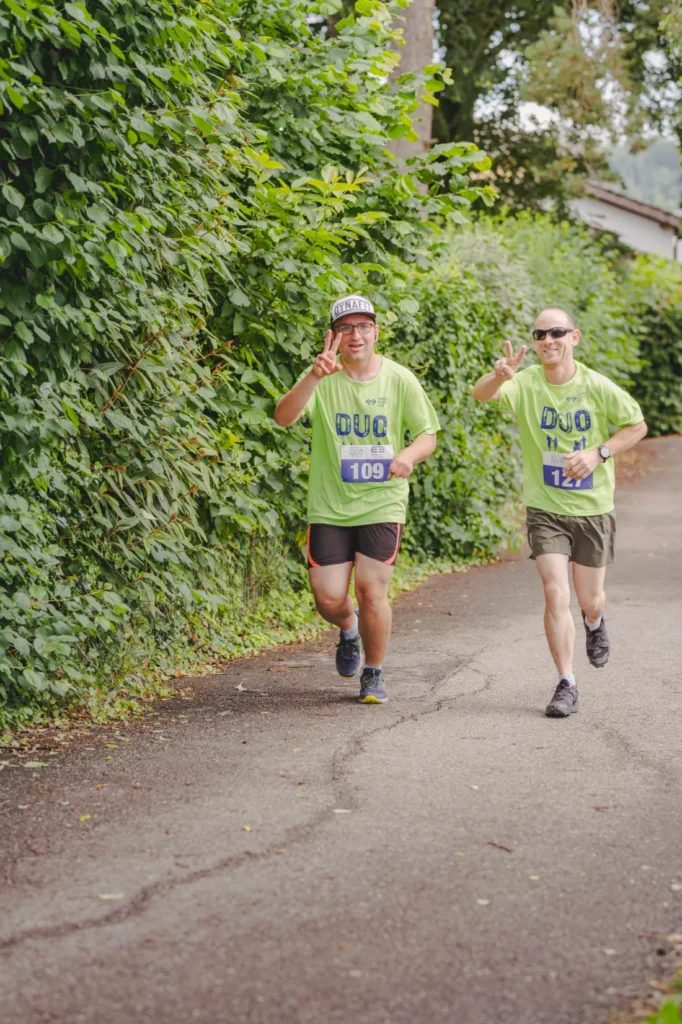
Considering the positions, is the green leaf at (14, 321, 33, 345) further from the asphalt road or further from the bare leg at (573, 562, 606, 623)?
the bare leg at (573, 562, 606, 623)

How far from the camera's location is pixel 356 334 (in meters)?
6.92

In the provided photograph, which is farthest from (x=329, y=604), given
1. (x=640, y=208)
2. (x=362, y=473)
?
(x=640, y=208)

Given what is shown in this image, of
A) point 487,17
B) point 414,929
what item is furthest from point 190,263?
point 487,17

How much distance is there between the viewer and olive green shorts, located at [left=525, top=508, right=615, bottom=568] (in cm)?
701

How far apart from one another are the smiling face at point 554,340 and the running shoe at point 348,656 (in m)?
1.86

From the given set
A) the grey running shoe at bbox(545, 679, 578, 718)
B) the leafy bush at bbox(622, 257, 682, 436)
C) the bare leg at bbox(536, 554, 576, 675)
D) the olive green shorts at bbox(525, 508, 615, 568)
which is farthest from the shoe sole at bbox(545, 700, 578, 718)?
the leafy bush at bbox(622, 257, 682, 436)

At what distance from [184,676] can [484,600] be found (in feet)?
11.8

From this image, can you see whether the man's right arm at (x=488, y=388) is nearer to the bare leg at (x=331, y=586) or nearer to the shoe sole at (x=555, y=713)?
the bare leg at (x=331, y=586)

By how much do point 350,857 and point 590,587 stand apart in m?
2.94

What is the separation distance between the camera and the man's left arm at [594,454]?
6.77 m

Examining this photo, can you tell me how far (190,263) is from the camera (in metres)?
7.04

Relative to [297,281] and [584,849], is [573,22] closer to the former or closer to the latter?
[297,281]

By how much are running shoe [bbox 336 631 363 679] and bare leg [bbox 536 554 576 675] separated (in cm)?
110

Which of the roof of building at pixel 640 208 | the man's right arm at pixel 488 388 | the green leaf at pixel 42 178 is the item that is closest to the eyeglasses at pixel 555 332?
the man's right arm at pixel 488 388
